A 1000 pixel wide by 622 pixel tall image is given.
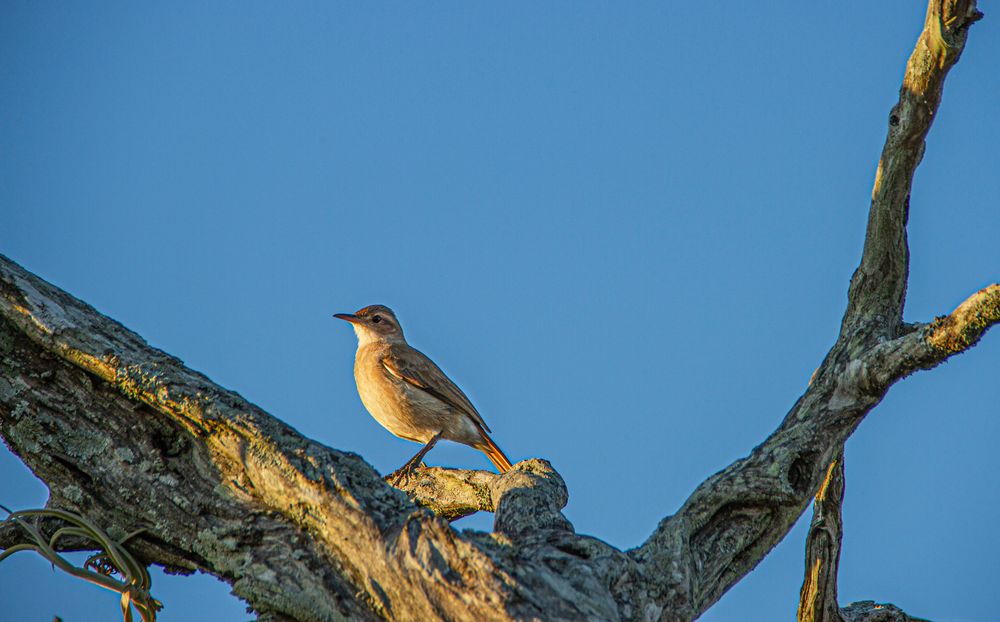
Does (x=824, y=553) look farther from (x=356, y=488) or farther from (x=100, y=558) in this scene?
(x=100, y=558)

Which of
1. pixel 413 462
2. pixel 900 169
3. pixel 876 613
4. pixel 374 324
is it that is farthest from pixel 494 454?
pixel 900 169

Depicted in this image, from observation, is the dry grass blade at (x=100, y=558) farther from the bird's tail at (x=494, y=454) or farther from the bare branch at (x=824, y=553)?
the bird's tail at (x=494, y=454)

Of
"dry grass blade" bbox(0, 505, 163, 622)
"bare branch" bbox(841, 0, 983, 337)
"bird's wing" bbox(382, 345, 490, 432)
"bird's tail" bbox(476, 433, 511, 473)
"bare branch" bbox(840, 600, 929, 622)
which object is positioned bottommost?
A: "dry grass blade" bbox(0, 505, 163, 622)

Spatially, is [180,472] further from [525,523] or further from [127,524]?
[525,523]

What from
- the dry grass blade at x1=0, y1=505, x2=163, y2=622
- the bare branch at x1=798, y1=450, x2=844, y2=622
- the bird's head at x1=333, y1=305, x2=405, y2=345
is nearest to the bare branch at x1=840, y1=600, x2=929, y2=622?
the bare branch at x1=798, y1=450, x2=844, y2=622

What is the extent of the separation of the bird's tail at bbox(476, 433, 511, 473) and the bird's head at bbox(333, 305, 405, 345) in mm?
1919

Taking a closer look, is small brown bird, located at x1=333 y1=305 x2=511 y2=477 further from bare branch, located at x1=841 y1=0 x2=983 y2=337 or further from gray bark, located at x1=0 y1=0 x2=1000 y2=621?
bare branch, located at x1=841 y1=0 x2=983 y2=337

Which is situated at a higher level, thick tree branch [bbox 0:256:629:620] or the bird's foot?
the bird's foot

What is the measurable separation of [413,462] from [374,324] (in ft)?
7.75

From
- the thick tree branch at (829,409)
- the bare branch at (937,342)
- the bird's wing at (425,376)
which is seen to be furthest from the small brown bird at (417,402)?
the bare branch at (937,342)

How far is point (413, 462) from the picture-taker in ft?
28.6

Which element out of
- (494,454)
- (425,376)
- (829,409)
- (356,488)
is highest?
(425,376)

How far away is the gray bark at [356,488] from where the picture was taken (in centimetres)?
320

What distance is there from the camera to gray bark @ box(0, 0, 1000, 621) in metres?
3.20
